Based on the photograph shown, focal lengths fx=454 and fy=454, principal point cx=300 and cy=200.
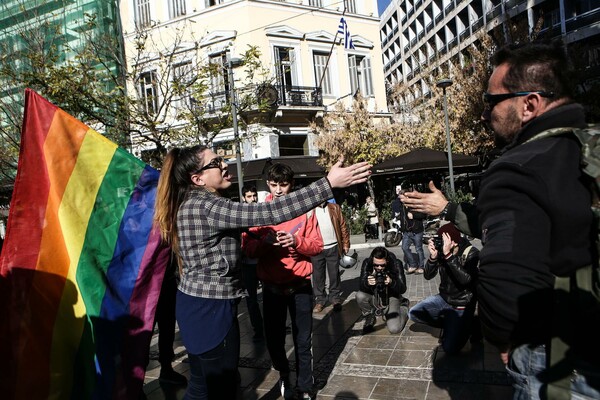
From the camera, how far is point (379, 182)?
25172 millimetres

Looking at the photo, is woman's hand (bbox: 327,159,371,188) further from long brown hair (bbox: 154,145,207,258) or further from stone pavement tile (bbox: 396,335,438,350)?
stone pavement tile (bbox: 396,335,438,350)

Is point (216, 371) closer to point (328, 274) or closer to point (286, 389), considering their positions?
point (286, 389)

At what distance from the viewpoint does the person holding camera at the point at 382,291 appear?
18.1 ft

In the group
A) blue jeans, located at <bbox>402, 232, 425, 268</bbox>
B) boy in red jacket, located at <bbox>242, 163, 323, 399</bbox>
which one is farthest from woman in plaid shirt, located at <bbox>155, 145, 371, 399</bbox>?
blue jeans, located at <bbox>402, 232, 425, 268</bbox>

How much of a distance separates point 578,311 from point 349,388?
2.98 meters

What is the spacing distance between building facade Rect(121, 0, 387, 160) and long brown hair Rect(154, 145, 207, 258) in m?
17.3

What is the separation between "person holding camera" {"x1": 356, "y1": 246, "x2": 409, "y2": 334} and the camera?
217 inches

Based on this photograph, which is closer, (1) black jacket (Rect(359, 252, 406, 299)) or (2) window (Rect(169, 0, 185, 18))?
(1) black jacket (Rect(359, 252, 406, 299))

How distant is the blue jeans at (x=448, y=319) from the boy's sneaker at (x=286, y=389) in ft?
5.47

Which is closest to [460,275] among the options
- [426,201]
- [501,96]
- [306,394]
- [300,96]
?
[306,394]

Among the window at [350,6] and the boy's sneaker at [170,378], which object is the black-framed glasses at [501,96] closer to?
the boy's sneaker at [170,378]

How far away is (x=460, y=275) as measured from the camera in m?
4.56

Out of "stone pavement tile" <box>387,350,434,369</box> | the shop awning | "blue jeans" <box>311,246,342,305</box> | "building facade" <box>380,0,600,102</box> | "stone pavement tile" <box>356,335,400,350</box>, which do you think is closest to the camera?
"stone pavement tile" <box>387,350,434,369</box>

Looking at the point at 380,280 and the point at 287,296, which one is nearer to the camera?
the point at 287,296
